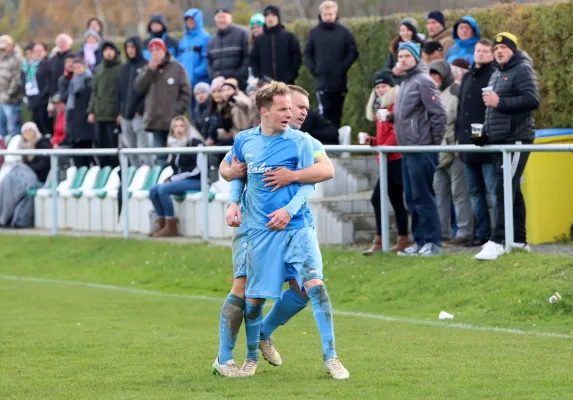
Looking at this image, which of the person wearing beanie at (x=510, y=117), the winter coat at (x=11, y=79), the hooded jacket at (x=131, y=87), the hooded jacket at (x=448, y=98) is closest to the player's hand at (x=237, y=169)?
the person wearing beanie at (x=510, y=117)

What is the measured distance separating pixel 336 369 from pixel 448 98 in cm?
775

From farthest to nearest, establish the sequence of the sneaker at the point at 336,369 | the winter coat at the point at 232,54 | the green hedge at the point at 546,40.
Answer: the winter coat at the point at 232,54
the green hedge at the point at 546,40
the sneaker at the point at 336,369

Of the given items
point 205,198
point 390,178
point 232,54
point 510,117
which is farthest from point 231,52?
point 510,117

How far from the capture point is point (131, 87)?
835 inches

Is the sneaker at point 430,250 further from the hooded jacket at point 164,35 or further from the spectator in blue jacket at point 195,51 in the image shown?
the hooded jacket at point 164,35

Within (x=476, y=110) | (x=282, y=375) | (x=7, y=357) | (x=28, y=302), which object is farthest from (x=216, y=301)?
(x=282, y=375)

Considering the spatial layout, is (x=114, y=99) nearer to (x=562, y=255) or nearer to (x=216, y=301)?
(x=216, y=301)

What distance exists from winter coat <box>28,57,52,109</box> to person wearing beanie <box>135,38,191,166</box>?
198 inches

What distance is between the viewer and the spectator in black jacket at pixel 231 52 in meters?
20.9

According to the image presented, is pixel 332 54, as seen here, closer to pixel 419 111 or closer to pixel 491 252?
pixel 419 111

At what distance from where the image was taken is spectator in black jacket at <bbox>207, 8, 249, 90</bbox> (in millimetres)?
20859

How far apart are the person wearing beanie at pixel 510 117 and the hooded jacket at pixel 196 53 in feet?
28.7

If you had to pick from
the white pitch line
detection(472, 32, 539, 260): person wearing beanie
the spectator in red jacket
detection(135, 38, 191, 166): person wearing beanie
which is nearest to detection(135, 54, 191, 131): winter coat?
detection(135, 38, 191, 166): person wearing beanie

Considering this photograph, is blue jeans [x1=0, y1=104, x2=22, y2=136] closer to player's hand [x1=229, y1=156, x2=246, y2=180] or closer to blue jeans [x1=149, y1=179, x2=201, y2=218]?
blue jeans [x1=149, y1=179, x2=201, y2=218]
